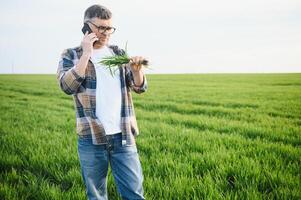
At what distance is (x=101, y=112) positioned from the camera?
288 cm

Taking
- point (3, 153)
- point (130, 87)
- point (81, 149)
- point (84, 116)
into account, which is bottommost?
point (3, 153)

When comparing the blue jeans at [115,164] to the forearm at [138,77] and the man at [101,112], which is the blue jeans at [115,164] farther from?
the forearm at [138,77]

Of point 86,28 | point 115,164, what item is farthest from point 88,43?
point 115,164

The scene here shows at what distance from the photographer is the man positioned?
2.80 m

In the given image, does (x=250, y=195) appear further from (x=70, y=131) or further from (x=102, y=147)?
(x=70, y=131)

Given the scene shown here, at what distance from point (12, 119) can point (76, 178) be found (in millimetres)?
6386

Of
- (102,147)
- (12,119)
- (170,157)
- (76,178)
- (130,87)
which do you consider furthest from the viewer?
(12,119)

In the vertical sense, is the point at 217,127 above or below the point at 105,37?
below

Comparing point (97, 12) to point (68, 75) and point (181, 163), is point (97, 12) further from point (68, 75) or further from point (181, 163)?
point (181, 163)

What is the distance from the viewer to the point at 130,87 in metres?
3.14

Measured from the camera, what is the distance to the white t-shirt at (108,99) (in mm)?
2861

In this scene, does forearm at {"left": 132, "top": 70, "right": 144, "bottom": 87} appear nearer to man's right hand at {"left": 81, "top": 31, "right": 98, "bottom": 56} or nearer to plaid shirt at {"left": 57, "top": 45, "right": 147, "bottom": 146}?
plaid shirt at {"left": 57, "top": 45, "right": 147, "bottom": 146}

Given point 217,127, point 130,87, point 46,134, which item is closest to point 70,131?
point 46,134

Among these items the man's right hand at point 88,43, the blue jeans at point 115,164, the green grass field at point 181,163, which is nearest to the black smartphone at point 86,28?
the man's right hand at point 88,43
